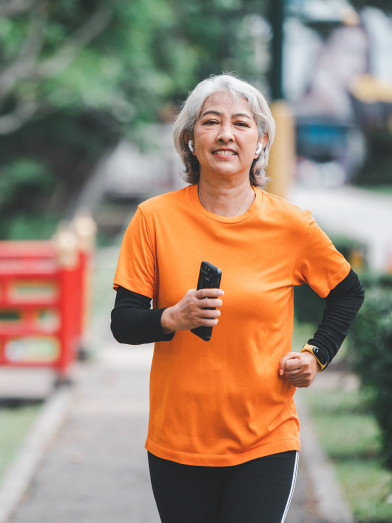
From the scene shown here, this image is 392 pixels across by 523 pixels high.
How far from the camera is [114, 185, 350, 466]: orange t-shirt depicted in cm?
208


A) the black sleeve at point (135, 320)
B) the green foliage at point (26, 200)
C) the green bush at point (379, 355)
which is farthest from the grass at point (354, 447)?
the green foliage at point (26, 200)

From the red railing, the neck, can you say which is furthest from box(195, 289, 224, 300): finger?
the red railing

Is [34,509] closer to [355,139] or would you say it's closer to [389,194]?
[389,194]

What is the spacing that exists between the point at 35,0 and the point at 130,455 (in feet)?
27.8

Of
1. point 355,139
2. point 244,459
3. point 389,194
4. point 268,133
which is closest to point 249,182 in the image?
point 268,133


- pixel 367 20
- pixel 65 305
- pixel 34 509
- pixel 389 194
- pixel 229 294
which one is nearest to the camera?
pixel 229 294

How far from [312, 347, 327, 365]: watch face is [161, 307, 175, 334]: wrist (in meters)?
0.50

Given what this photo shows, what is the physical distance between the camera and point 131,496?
14.0 feet

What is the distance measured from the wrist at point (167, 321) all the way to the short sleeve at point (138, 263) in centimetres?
14

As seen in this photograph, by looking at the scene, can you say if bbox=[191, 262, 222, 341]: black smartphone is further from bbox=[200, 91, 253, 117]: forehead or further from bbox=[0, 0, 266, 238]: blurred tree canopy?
bbox=[0, 0, 266, 238]: blurred tree canopy

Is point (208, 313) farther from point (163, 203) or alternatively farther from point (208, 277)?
point (163, 203)

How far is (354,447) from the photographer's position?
498 cm

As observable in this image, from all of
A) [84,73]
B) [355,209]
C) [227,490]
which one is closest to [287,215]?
[227,490]

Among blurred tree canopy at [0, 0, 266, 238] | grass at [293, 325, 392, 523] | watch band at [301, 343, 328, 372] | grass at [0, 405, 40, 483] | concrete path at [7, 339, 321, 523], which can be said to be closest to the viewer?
watch band at [301, 343, 328, 372]
